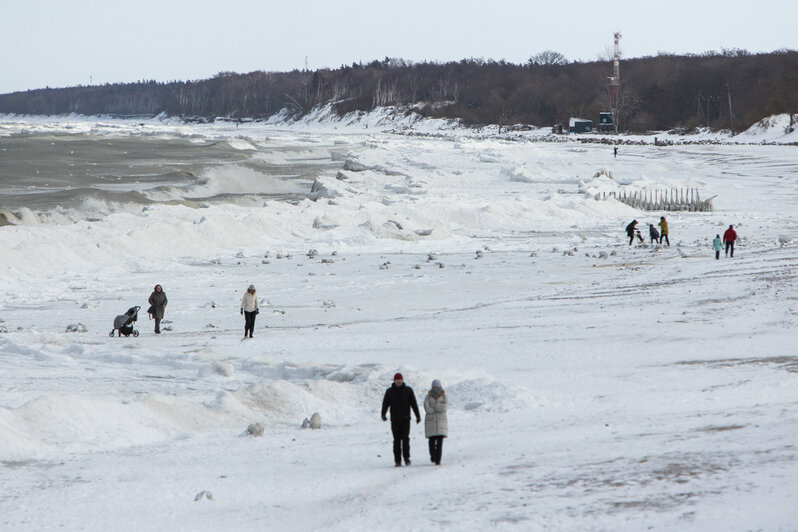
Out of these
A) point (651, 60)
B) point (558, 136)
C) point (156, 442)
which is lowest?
point (156, 442)

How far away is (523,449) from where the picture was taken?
951cm

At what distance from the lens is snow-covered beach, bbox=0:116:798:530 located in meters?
7.90

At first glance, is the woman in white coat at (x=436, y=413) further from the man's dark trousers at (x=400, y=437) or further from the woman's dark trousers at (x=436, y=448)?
the man's dark trousers at (x=400, y=437)

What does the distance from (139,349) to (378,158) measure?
58323 millimetres

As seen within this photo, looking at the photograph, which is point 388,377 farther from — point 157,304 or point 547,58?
point 547,58

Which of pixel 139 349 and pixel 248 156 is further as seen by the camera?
pixel 248 156

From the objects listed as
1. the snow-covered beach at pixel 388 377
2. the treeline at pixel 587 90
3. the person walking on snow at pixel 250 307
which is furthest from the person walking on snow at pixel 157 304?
the treeline at pixel 587 90

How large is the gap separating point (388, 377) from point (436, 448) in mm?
3650

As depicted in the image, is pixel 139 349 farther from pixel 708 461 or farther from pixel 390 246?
pixel 390 246

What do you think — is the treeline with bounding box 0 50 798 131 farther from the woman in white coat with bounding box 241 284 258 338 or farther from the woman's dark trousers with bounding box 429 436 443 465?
the woman's dark trousers with bounding box 429 436 443 465

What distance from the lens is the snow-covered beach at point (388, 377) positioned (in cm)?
790

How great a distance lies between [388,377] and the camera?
1268 cm

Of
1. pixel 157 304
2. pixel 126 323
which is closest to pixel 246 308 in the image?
pixel 157 304

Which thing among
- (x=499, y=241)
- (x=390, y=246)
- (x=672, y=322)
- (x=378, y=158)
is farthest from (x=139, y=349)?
(x=378, y=158)
